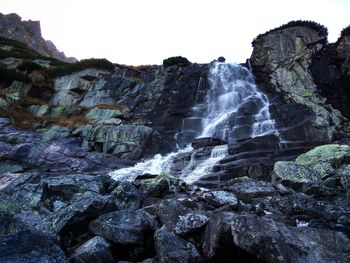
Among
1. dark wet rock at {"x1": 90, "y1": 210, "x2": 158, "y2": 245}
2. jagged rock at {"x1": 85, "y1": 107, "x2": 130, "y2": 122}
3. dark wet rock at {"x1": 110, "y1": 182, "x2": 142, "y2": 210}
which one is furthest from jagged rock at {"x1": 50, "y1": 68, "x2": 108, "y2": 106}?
dark wet rock at {"x1": 90, "y1": 210, "x2": 158, "y2": 245}

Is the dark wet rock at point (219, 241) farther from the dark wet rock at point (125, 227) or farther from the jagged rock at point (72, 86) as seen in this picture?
the jagged rock at point (72, 86)

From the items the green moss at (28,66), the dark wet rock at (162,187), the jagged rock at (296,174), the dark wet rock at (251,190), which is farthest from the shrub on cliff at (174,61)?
the dark wet rock at (251,190)

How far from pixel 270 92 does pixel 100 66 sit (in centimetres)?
2282

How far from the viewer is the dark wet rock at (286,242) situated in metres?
5.97

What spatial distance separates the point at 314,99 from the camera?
A: 30562 mm

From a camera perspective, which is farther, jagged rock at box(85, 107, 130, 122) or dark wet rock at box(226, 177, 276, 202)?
jagged rock at box(85, 107, 130, 122)

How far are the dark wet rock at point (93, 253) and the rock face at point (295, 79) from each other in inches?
790

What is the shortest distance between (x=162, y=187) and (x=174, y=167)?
8.57m

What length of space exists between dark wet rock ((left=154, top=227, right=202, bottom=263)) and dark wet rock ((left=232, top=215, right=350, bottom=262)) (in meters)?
0.91

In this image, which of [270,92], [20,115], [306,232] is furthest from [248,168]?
[20,115]

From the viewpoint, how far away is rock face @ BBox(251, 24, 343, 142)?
25.0m

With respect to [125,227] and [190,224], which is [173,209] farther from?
[125,227]

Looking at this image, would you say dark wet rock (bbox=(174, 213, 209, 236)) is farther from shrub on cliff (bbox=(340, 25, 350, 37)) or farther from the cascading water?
shrub on cliff (bbox=(340, 25, 350, 37))

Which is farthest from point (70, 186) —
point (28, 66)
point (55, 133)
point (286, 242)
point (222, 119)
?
point (28, 66)
